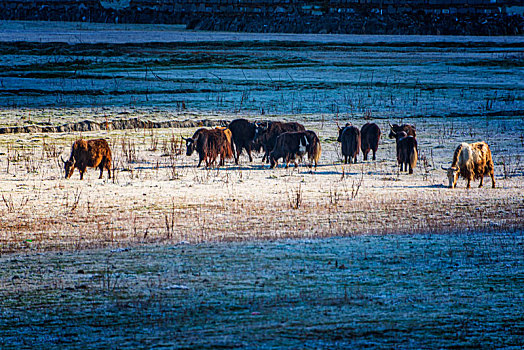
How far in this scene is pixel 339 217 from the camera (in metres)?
9.03

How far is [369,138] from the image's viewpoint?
13961 millimetres

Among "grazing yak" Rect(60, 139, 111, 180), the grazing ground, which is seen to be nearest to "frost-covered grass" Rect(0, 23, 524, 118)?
the grazing ground

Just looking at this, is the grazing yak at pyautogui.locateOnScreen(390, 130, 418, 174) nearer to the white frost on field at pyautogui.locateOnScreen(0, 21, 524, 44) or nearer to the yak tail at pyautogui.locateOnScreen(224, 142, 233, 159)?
the yak tail at pyautogui.locateOnScreen(224, 142, 233, 159)

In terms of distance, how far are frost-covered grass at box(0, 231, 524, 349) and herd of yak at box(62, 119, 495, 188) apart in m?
3.36

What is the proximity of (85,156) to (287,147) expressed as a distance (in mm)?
3221

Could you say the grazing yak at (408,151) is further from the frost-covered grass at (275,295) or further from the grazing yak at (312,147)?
the frost-covered grass at (275,295)

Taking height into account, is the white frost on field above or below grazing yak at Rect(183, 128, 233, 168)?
above

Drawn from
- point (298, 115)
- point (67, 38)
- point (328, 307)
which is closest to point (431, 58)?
point (298, 115)

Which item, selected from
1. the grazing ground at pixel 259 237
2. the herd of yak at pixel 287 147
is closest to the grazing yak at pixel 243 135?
the herd of yak at pixel 287 147

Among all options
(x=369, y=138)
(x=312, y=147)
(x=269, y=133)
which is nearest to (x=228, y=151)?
(x=269, y=133)

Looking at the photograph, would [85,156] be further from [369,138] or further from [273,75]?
[273,75]

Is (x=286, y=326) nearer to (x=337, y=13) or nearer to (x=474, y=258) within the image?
(x=474, y=258)

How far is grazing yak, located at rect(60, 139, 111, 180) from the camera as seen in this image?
1175 centimetres

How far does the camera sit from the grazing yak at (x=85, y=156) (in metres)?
11.8
